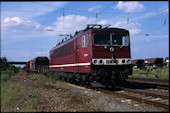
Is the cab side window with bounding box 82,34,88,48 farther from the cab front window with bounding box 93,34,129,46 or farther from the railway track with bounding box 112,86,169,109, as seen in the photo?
the railway track with bounding box 112,86,169,109

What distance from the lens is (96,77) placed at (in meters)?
12.1

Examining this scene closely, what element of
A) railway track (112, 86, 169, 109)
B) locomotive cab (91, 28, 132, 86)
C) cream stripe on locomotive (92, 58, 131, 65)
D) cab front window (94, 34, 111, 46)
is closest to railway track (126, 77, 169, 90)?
locomotive cab (91, 28, 132, 86)

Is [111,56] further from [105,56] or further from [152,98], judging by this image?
[152,98]

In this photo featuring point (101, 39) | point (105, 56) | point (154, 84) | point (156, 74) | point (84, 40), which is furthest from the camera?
point (156, 74)

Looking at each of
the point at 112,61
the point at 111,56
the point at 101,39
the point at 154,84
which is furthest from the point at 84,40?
the point at 154,84

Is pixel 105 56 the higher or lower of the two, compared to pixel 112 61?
higher

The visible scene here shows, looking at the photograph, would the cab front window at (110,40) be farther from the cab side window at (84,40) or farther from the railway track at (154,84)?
the railway track at (154,84)

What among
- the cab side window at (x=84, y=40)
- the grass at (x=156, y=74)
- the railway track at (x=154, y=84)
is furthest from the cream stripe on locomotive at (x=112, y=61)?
the grass at (x=156, y=74)

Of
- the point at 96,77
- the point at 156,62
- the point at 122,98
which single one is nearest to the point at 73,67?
the point at 96,77

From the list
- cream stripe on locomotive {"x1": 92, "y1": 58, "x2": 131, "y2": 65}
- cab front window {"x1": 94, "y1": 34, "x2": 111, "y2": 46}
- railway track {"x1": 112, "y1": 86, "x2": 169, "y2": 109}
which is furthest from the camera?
cab front window {"x1": 94, "y1": 34, "x2": 111, "y2": 46}

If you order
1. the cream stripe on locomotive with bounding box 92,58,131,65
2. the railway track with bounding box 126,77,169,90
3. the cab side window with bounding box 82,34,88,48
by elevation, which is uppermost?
the cab side window with bounding box 82,34,88,48

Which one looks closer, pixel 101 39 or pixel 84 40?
pixel 101 39

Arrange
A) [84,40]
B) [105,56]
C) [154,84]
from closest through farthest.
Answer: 1. [105,56]
2. [84,40]
3. [154,84]

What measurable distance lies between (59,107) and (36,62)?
2847cm
